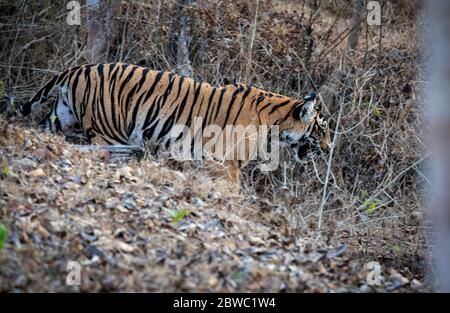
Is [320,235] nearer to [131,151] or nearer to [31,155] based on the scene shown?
[131,151]

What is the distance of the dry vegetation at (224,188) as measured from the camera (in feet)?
17.9

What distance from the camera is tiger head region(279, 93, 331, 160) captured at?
910cm

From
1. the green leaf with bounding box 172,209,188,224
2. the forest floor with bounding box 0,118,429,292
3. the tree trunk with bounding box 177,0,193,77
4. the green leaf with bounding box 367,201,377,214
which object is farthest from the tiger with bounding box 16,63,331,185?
the green leaf with bounding box 172,209,188,224

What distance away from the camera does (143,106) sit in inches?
364

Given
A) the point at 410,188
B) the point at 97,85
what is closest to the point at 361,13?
the point at 410,188

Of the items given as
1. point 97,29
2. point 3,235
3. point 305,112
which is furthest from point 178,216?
point 97,29

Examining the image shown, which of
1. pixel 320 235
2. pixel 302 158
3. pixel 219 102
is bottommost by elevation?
pixel 320 235

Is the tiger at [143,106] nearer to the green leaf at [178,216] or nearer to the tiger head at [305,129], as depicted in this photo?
the tiger head at [305,129]

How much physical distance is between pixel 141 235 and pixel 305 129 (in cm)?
398

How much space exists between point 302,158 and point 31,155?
12.7ft

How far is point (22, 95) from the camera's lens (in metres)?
10.8

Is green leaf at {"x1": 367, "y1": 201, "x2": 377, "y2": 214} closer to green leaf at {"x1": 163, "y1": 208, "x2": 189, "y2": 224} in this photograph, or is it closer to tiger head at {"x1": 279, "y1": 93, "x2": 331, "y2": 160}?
tiger head at {"x1": 279, "y1": 93, "x2": 331, "y2": 160}

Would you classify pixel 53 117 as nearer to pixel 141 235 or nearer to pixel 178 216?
pixel 178 216

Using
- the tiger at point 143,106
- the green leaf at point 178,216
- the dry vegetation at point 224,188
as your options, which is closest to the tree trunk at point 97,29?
the dry vegetation at point 224,188
